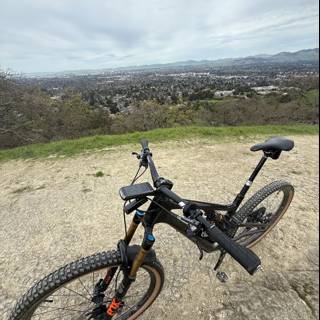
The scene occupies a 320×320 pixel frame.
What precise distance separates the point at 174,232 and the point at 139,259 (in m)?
1.90

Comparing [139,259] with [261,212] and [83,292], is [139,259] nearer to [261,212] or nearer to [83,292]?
[83,292]

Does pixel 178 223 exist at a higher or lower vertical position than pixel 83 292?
higher

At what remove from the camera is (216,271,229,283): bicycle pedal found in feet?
9.57

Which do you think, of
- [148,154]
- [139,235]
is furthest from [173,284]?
[148,154]

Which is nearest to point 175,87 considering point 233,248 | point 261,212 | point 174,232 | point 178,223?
point 174,232

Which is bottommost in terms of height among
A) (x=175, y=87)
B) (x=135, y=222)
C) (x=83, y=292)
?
(x=175, y=87)

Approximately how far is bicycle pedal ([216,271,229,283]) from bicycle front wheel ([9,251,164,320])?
84 centimetres

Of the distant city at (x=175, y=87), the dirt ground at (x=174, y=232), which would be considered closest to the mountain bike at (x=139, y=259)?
the dirt ground at (x=174, y=232)

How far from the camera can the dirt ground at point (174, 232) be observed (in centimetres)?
270

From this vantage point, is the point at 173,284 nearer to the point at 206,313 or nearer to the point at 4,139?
the point at 206,313

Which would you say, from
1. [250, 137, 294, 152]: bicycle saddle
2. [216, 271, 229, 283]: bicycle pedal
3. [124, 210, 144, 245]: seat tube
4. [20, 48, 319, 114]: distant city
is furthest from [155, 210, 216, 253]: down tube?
[20, 48, 319, 114]: distant city

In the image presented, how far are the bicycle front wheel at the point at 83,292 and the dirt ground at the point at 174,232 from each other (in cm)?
28

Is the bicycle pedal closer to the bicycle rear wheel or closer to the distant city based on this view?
the bicycle rear wheel

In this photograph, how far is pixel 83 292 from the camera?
2.70m
